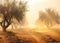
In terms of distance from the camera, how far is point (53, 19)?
2.06 m

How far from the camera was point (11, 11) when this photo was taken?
81.8 inches

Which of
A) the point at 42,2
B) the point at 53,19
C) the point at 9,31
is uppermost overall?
the point at 42,2

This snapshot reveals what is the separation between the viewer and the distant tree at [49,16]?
2.05 m

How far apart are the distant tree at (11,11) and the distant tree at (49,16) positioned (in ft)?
0.83

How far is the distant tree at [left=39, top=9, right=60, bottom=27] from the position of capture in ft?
6.72

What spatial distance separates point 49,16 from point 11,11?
508mm

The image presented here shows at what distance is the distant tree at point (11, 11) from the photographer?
81.0 inches

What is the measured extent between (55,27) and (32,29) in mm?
299

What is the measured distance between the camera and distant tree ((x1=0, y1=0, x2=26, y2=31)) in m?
2.06

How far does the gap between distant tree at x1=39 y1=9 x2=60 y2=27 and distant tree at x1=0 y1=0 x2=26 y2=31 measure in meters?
0.25

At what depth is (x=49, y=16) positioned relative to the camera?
2061mm

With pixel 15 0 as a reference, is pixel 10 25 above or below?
below

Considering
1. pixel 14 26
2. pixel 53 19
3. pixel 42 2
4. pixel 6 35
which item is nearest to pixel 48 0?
pixel 42 2

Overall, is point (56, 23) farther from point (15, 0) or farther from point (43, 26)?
point (15, 0)
